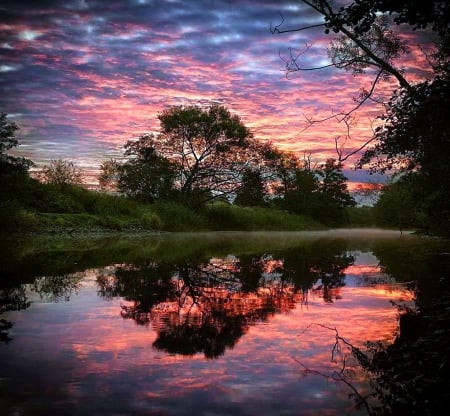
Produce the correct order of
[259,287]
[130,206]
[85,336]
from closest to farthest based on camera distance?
[85,336]
[259,287]
[130,206]

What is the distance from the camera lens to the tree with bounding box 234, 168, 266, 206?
47531 millimetres

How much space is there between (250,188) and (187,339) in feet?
138

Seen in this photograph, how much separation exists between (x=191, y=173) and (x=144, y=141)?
5.79 m

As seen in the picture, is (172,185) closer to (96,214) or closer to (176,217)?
(176,217)

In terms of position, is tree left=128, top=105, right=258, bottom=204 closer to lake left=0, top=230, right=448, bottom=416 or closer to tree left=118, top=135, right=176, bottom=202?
tree left=118, top=135, right=176, bottom=202

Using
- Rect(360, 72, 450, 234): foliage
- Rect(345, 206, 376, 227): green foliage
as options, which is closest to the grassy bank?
Rect(360, 72, 450, 234): foliage

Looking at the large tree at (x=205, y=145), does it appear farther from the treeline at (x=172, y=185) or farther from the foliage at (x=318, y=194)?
the foliage at (x=318, y=194)

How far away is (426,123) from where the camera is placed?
10.9 m

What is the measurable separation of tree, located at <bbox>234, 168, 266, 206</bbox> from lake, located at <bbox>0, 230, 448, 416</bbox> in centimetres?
3488

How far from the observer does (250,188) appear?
4791cm

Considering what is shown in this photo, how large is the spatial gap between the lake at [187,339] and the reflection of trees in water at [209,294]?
0.09ft

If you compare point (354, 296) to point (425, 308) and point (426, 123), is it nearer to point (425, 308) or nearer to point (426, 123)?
point (425, 308)

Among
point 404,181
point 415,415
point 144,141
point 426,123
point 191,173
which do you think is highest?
point 144,141

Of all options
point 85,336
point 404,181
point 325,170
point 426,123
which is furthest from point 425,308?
point 325,170
